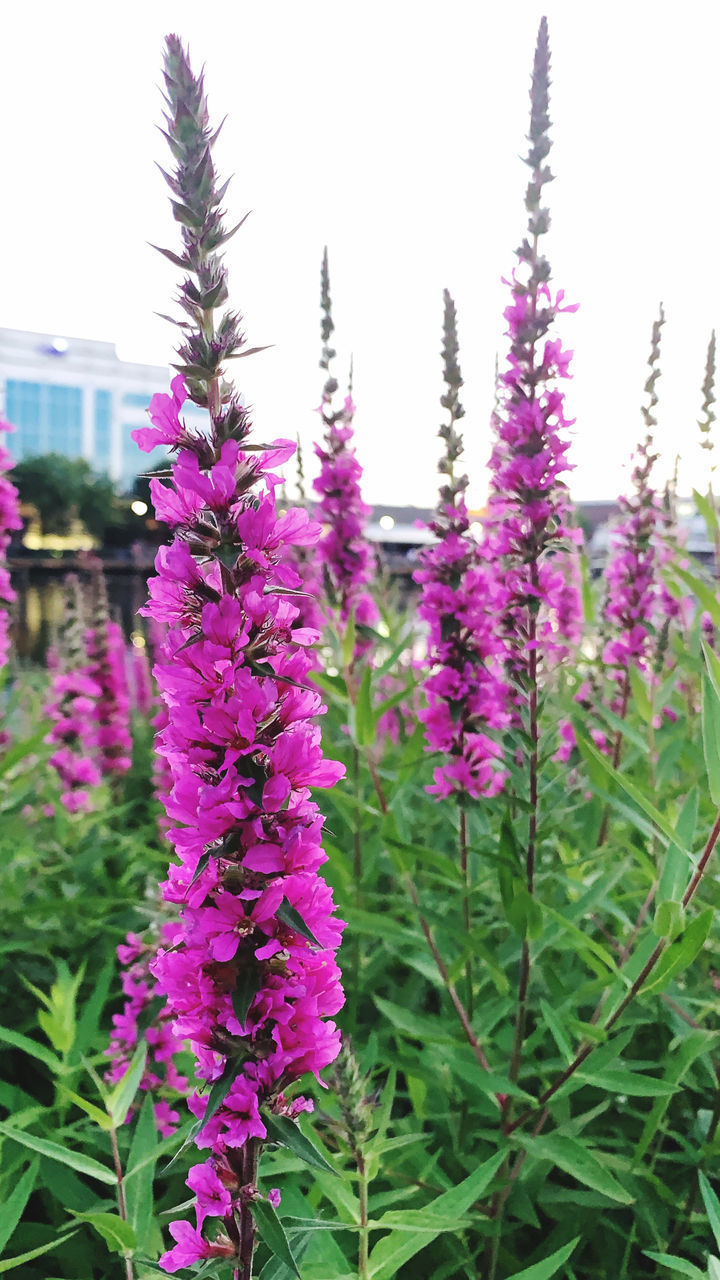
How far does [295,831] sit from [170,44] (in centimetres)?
135

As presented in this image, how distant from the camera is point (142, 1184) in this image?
1.96 m

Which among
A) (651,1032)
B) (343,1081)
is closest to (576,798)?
(651,1032)

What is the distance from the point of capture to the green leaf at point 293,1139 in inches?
48.1

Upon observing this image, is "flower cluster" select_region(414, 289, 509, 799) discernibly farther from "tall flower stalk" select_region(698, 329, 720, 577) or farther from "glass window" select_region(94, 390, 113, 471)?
"glass window" select_region(94, 390, 113, 471)

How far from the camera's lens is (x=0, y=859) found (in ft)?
14.2

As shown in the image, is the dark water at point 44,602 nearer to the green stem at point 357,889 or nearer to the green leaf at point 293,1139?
the green stem at point 357,889

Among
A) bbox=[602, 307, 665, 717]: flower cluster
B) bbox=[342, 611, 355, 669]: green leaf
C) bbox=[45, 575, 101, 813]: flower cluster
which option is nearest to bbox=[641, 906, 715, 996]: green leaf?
bbox=[342, 611, 355, 669]: green leaf

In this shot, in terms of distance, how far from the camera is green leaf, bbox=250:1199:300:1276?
1.22 metres

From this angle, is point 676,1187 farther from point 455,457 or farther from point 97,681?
point 97,681

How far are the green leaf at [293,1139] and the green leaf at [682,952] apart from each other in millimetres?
942

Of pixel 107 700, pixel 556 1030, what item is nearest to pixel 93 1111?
pixel 556 1030

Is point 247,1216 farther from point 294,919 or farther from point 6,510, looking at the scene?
point 6,510

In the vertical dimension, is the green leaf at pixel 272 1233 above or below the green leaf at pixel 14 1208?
above

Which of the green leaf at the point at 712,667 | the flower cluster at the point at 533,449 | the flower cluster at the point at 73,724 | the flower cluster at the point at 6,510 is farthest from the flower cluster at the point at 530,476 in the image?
the flower cluster at the point at 73,724
